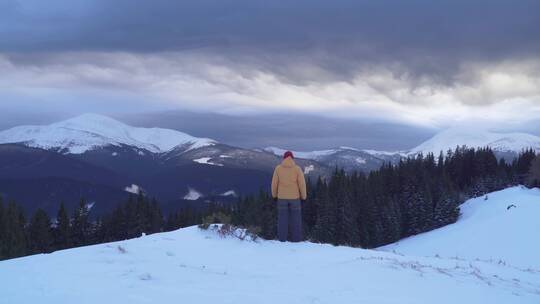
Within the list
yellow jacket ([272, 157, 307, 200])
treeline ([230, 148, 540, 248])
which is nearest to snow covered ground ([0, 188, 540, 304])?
yellow jacket ([272, 157, 307, 200])

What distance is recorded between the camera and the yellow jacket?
15531mm

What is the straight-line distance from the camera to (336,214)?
214 ft

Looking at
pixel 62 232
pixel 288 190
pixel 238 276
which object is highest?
pixel 288 190

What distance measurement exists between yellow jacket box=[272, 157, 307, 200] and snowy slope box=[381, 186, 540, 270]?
17880 millimetres

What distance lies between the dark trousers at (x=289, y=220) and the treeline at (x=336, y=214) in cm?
3892

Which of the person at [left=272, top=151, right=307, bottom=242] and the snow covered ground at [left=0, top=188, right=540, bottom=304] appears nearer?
the snow covered ground at [left=0, top=188, right=540, bottom=304]

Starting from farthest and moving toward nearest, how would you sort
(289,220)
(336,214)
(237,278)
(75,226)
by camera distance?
(336,214), (75,226), (289,220), (237,278)

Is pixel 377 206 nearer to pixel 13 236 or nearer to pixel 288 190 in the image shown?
pixel 13 236

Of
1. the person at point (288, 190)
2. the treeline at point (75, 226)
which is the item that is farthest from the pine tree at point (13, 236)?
the person at point (288, 190)

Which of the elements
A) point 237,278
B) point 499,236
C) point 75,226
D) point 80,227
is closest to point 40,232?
point 75,226

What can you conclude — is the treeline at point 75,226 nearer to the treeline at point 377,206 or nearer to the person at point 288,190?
the treeline at point 377,206

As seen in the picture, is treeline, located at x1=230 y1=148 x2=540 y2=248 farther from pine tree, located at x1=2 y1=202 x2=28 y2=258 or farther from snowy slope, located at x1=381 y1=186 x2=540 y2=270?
pine tree, located at x1=2 y1=202 x2=28 y2=258

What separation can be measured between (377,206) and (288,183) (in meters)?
56.7

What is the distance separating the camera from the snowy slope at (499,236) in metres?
34.6
